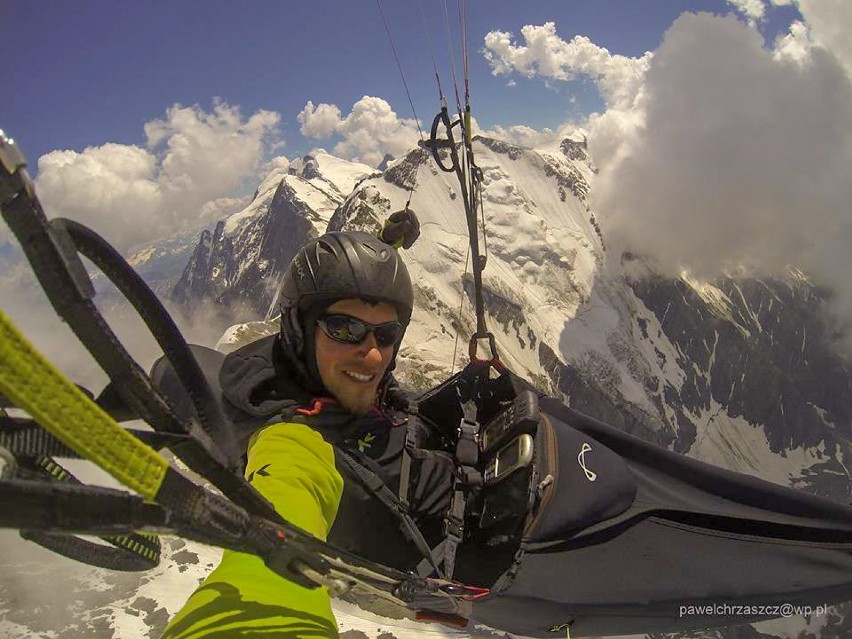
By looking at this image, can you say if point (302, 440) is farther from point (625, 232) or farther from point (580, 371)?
point (625, 232)

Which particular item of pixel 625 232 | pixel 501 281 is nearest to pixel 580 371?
pixel 501 281

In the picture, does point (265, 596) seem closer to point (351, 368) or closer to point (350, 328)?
point (351, 368)

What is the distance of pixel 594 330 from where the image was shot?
140 meters

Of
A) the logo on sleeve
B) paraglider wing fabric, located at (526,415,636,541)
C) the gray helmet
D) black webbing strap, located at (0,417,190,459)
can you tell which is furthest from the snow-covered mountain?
black webbing strap, located at (0,417,190,459)

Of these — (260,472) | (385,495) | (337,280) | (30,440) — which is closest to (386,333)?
(337,280)

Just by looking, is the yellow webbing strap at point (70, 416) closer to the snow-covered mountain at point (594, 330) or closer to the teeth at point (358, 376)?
the teeth at point (358, 376)

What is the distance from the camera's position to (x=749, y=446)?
158 metres

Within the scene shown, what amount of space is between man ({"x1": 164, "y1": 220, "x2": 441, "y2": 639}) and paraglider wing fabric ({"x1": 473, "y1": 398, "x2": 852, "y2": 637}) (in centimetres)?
116

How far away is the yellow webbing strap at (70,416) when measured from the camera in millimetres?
962

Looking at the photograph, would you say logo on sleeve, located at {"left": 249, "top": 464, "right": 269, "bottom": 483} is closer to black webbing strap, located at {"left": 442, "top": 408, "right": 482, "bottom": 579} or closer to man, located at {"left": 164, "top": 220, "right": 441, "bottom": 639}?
man, located at {"left": 164, "top": 220, "right": 441, "bottom": 639}

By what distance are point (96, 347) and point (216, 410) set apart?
19.9 inches

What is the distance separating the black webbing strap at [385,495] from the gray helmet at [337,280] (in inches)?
38.8

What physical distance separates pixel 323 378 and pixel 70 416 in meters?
2.85

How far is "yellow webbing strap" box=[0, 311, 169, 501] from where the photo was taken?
3.16 ft
